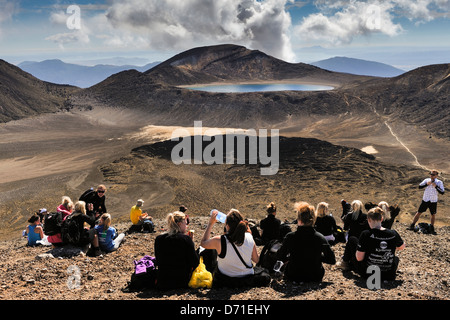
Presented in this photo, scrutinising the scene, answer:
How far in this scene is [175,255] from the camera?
186 inches

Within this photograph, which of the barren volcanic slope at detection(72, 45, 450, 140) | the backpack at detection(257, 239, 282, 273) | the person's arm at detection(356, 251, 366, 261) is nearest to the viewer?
the person's arm at detection(356, 251, 366, 261)

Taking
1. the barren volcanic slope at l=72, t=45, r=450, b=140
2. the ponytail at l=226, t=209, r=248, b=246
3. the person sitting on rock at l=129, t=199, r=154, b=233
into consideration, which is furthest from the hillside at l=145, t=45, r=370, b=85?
the ponytail at l=226, t=209, r=248, b=246

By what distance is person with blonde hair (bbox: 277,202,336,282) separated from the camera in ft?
14.7

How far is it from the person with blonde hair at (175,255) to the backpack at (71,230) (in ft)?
8.89

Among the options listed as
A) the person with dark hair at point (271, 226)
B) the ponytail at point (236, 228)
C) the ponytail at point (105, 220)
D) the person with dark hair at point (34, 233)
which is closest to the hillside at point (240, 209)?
the person with dark hair at point (34, 233)

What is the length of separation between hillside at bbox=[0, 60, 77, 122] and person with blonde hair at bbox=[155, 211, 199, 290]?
192 ft

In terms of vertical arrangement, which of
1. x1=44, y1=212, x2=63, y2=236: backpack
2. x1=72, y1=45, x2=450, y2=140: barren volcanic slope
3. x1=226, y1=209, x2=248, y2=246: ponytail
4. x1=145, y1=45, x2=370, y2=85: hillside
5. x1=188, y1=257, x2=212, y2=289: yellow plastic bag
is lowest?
x1=188, y1=257, x2=212, y2=289: yellow plastic bag

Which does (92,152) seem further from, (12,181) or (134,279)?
(134,279)

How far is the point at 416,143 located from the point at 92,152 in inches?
1349

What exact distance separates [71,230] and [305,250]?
187 inches

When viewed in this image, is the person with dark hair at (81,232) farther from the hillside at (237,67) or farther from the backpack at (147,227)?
the hillside at (237,67)

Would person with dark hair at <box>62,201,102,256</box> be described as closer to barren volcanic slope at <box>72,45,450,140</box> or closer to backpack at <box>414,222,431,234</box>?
backpack at <box>414,222,431,234</box>

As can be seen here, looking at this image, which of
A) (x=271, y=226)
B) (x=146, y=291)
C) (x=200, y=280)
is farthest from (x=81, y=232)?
(x=271, y=226)

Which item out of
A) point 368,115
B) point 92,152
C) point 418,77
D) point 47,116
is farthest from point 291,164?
point 47,116
